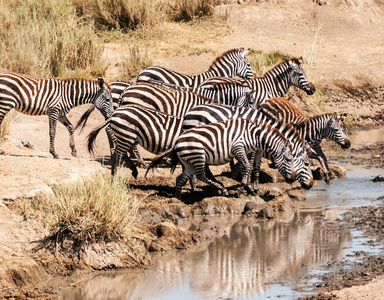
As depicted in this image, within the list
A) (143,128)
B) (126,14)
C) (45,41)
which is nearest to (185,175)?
(143,128)

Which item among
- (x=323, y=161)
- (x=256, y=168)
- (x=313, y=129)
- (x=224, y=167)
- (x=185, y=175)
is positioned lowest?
(x=224, y=167)

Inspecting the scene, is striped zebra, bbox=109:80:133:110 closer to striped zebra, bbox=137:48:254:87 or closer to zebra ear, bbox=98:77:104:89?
zebra ear, bbox=98:77:104:89

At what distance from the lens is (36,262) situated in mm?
7039

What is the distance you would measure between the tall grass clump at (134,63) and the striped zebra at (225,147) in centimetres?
675

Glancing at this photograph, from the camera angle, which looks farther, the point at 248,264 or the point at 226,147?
the point at 226,147

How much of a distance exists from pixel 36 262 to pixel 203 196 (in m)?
3.87

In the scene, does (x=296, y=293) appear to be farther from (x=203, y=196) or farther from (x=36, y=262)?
(x=203, y=196)

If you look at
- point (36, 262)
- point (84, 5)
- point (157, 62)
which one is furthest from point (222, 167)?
point (84, 5)

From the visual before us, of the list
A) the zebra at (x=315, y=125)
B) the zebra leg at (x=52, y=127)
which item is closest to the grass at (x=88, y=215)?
the zebra leg at (x=52, y=127)

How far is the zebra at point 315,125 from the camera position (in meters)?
12.0

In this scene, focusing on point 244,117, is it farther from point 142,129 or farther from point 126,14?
point 126,14

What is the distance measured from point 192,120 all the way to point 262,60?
708 centimetres

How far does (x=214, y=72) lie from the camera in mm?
14125

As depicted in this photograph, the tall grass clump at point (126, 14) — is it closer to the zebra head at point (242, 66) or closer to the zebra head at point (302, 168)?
the zebra head at point (242, 66)
